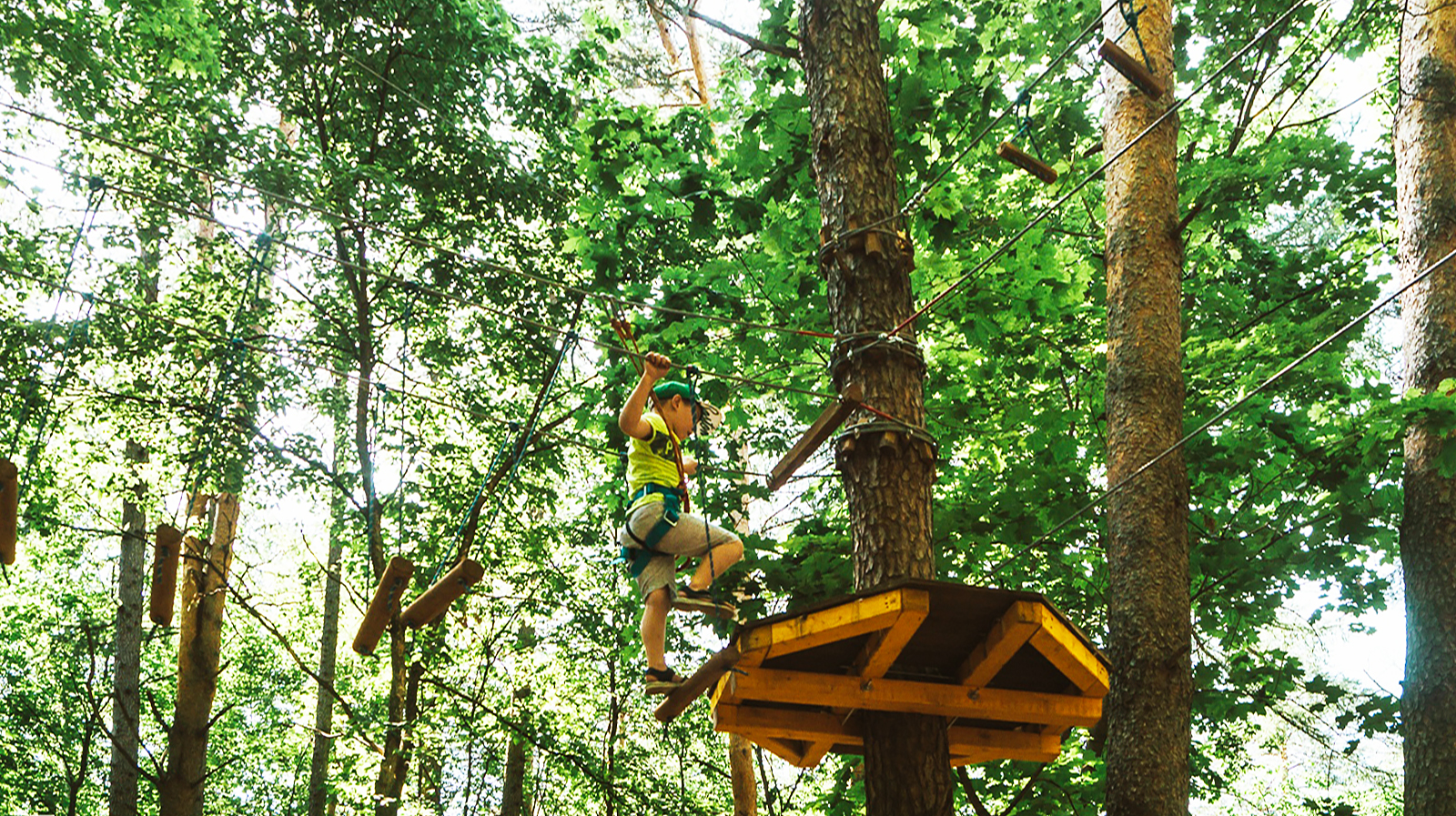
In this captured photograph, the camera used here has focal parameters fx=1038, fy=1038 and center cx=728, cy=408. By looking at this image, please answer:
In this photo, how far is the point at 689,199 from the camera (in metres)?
6.67

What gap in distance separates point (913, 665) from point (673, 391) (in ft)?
5.02

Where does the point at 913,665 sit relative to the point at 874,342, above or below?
below

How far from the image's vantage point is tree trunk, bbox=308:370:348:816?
35.3ft

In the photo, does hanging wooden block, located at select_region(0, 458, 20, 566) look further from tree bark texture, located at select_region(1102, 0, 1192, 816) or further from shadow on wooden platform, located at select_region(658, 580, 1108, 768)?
tree bark texture, located at select_region(1102, 0, 1192, 816)

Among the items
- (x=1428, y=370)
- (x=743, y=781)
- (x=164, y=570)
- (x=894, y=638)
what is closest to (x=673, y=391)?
(x=894, y=638)

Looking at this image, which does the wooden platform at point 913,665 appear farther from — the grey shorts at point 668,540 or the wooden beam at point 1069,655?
the grey shorts at point 668,540

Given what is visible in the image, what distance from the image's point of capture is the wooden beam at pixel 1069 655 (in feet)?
12.6

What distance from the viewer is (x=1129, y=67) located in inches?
176

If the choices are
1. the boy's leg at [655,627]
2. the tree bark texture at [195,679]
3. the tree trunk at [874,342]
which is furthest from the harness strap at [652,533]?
the tree bark texture at [195,679]

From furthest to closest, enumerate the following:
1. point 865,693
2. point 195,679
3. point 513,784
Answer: point 513,784 < point 195,679 < point 865,693

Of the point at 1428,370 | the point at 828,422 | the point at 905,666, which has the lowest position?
the point at 905,666

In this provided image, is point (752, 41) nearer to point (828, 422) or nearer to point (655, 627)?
point (828, 422)

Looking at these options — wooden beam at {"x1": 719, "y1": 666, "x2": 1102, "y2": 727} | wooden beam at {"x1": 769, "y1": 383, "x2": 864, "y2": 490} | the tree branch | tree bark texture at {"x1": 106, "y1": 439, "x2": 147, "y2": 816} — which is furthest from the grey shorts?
tree bark texture at {"x1": 106, "y1": 439, "x2": 147, "y2": 816}

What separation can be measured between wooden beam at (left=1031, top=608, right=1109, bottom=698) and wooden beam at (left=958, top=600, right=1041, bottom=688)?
0.06 meters
